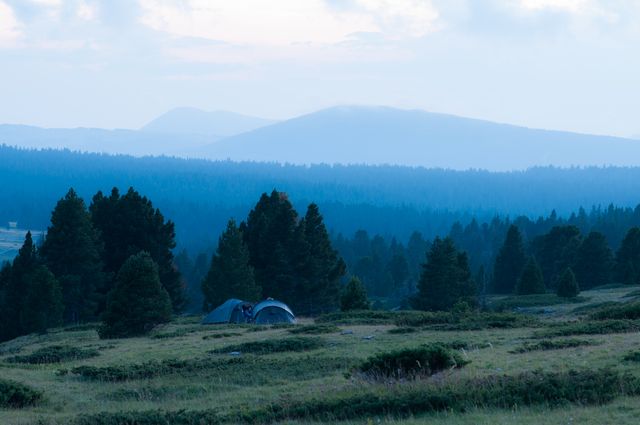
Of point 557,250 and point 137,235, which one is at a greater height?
point 137,235

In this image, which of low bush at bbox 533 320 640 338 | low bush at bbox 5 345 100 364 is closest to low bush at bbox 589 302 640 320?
low bush at bbox 533 320 640 338

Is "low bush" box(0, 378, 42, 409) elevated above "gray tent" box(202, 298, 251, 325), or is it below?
above

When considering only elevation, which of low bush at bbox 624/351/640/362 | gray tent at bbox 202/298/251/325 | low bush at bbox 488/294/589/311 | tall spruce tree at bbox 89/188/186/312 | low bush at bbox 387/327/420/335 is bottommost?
low bush at bbox 488/294/589/311

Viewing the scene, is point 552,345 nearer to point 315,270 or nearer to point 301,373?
point 301,373

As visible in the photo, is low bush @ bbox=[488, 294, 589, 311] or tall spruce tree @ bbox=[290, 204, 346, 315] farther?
tall spruce tree @ bbox=[290, 204, 346, 315]

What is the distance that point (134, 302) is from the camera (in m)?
40.6

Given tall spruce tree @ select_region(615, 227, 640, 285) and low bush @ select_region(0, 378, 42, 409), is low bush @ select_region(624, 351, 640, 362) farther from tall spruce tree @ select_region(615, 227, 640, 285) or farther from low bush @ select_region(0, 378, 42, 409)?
tall spruce tree @ select_region(615, 227, 640, 285)

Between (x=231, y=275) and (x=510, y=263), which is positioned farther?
(x=510, y=263)

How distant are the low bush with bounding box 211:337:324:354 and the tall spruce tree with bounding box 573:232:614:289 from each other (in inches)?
2197

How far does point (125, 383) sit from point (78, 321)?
4207 centimetres

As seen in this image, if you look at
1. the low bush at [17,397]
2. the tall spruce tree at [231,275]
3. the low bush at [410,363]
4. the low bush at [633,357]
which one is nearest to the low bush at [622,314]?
the low bush at [633,357]

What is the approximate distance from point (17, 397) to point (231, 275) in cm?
3978

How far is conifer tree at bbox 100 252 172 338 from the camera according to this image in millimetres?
40688

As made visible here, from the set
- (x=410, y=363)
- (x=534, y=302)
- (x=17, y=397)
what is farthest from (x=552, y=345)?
(x=534, y=302)
